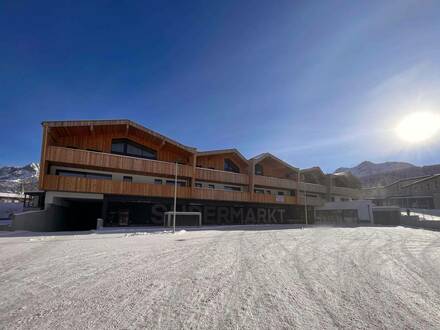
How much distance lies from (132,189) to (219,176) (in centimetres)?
996

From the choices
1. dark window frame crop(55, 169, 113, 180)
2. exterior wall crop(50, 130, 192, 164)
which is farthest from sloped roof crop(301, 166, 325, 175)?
dark window frame crop(55, 169, 113, 180)

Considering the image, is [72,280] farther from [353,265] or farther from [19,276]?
[353,265]

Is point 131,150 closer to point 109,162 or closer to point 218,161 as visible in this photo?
point 109,162

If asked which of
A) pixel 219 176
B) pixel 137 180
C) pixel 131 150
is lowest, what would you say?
pixel 137 180

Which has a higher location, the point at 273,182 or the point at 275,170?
the point at 275,170

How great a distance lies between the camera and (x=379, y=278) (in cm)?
602

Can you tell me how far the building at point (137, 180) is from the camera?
1972 centimetres

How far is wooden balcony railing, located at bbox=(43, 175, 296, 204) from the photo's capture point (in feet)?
62.0

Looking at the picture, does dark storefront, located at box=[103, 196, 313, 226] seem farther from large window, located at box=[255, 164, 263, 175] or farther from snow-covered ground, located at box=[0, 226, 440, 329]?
snow-covered ground, located at box=[0, 226, 440, 329]

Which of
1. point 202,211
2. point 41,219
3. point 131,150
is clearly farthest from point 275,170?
point 41,219

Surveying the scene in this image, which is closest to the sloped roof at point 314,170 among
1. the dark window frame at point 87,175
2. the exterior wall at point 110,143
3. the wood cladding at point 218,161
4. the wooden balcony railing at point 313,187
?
the wooden balcony railing at point 313,187

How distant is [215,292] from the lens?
4883 mm

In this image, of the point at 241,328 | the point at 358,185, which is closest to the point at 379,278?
the point at 241,328

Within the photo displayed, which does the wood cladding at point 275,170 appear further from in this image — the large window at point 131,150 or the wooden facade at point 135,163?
the large window at point 131,150
